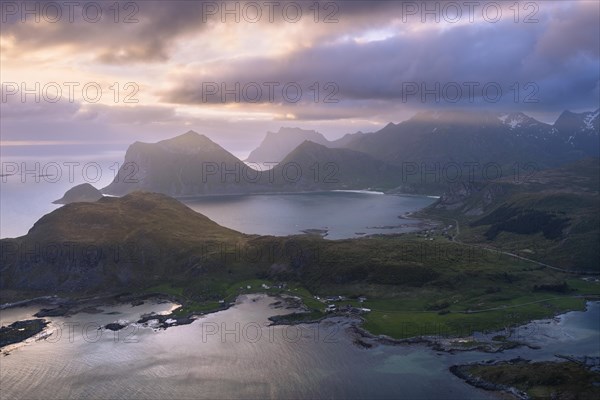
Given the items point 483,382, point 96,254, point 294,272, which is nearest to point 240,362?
point 483,382

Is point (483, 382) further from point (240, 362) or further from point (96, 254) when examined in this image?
point (96, 254)

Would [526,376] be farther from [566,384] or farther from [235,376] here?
[235,376]

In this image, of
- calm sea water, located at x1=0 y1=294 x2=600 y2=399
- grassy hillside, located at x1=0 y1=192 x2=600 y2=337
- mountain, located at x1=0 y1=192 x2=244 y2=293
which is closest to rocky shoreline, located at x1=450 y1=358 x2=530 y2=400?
calm sea water, located at x1=0 y1=294 x2=600 y2=399

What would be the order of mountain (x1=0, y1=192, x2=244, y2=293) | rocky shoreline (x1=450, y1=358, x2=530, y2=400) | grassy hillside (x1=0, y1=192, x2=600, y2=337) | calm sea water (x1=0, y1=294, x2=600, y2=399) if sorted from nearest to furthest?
rocky shoreline (x1=450, y1=358, x2=530, y2=400)
calm sea water (x1=0, y1=294, x2=600, y2=399)
grassy hillside (x1=0, y1=192, x2=600, y2=337)
mountain (x1=0, y1=192, x2=244, y2=293)

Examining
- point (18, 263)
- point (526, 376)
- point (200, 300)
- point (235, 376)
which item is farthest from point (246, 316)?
point (18, 263)

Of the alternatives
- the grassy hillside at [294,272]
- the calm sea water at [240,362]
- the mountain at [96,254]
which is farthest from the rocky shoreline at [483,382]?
the mountain at [96,254]

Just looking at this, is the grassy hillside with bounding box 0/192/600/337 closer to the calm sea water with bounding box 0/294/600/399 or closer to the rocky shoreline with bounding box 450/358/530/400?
the calm sea water with bounding box 0/294/600/399

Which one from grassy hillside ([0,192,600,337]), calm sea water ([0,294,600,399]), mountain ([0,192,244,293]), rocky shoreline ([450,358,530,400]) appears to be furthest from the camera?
mountain ([0,192,244,293])

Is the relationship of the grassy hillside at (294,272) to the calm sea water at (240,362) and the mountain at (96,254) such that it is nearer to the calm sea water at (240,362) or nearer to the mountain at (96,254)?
the mountain at (96,254)

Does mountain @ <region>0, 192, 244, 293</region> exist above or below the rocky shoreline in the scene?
above

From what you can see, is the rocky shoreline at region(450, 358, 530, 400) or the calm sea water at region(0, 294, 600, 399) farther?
the calm sea water at region(0, 294, 600, 399)
